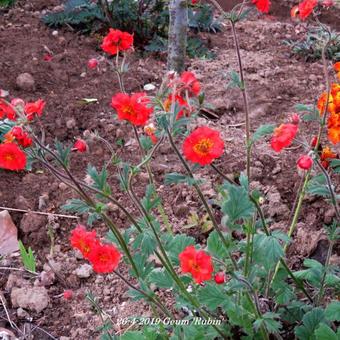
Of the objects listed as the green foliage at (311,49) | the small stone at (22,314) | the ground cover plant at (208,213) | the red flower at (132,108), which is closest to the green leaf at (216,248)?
the ground cover plant at (208,213)

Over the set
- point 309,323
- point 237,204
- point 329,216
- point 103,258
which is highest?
point 237,204

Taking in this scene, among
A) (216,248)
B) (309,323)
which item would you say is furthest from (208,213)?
(309,323)

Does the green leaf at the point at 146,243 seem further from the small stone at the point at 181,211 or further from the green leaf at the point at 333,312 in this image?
the small stone at the point at 181,211

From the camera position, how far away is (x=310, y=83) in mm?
3475

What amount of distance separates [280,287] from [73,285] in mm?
910

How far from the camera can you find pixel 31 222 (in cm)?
258

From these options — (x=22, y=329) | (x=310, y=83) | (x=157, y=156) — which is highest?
(x=310, y=83)

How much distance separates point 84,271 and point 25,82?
1.52 metres

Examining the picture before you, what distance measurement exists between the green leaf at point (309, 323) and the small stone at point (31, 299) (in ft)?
3.42

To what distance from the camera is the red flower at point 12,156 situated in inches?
53.0

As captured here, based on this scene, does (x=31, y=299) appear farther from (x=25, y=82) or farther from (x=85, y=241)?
(x=25, y=82)

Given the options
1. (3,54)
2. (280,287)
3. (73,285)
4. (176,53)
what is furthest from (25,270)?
(3,54)

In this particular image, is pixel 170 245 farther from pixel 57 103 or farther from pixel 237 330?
pixel 57 103

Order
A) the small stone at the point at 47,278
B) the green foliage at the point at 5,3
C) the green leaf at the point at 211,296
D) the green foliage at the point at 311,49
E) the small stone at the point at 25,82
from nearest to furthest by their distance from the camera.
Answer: the green leaf at the point at 211,296, the small stone at the point at 47,278, the small stone at the point at 25,82, the green foliage at the point at 311,49, the green foliage at the point at 5,3
